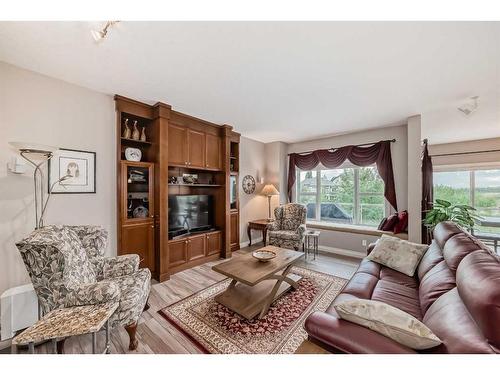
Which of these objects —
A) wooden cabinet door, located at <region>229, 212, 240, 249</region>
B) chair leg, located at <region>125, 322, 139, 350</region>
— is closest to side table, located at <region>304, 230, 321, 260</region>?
wooden cabinet door, located at <region>229, 212, 240, 249</region>

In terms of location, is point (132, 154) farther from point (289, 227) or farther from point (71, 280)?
point (289, 227)

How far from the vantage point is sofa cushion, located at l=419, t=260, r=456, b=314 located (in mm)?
1428

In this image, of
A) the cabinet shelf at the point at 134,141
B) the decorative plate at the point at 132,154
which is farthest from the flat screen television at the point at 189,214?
the cabinet shelf at the point at 134,141

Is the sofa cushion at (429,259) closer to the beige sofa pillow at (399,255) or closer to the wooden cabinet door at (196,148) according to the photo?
the beige sofa pillow at (399,255)

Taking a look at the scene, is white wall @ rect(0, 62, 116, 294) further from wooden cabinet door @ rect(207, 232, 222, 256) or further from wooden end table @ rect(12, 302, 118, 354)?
wooden cabinet door @ rect(207, 232, 222, 256)

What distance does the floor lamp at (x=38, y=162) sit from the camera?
178 centimetres

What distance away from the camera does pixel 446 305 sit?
1193 mm

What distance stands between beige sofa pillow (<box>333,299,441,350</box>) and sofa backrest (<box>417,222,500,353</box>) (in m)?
0.09

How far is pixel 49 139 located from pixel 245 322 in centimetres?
279

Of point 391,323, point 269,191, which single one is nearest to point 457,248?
point 391,323

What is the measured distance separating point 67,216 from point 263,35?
2709mm
